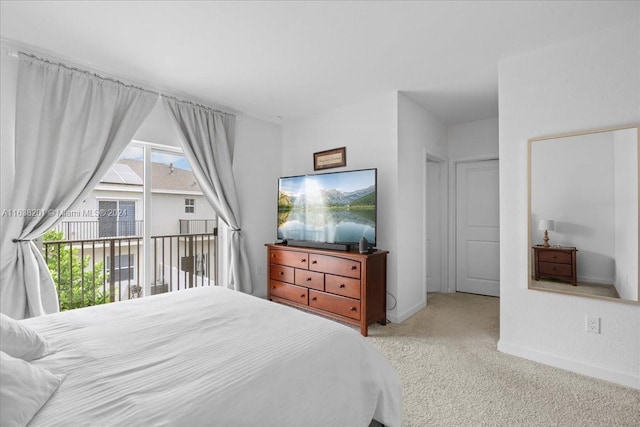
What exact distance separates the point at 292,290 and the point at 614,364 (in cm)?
286

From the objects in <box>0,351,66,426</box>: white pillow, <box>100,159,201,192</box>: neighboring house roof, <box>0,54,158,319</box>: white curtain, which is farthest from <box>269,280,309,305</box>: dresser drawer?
<box>0,351,66,426</box>: white pillow

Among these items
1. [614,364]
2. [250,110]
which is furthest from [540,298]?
[250,110]

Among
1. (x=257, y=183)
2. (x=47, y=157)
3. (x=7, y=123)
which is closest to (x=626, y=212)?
(x=257, y=183)

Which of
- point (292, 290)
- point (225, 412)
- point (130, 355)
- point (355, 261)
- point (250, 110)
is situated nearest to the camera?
point (225, 412)

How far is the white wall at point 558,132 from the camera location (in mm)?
2150

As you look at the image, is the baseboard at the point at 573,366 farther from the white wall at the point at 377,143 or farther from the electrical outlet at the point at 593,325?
Result: the white wall at the point at 377,143

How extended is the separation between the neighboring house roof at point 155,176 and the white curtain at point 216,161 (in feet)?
→ 0.78

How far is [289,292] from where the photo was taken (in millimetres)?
3676

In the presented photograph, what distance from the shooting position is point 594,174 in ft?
7.54

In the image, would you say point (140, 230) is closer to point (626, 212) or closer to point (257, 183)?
point (257, 183)

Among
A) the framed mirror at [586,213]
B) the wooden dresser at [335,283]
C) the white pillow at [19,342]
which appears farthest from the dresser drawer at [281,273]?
the white pillow at [19,342]

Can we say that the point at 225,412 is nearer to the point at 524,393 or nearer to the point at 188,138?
the point at 524,393

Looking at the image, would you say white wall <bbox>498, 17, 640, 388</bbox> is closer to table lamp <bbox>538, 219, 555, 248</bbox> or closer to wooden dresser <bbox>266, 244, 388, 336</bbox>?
table lamp <bbox>538, 219, 555, 248</bbox>

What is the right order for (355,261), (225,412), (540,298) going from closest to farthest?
1. (225,412)
2. (540,298)
3. (355,261)
